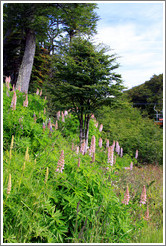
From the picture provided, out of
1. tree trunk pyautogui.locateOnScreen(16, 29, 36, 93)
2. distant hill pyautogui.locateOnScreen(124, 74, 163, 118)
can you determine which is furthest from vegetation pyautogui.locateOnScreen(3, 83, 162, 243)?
distant hill pyautogui.locateOnScreen(124, 74, 163, 118)

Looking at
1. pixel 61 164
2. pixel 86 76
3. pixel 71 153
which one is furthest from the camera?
pixel 86 76

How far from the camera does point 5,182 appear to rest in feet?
6.83

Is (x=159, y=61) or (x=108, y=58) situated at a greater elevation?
(x=108, y=58)

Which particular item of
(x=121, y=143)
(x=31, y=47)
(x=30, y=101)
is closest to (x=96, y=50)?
(x=30, y=101)

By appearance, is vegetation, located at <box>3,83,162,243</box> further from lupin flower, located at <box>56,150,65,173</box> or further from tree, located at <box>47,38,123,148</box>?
tree, located at <box>47,38,123,148</box>

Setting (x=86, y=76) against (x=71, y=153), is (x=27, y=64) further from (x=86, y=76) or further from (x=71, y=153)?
(x=71, y=153)

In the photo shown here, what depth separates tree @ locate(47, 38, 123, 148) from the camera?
18.7 feet

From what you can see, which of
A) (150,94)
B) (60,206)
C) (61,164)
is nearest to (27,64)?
(61,164)

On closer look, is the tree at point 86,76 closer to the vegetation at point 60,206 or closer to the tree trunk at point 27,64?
the vegetation at point 60,206

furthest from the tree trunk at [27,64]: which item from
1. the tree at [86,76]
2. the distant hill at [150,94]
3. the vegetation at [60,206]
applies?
the distant hill at [150,94]

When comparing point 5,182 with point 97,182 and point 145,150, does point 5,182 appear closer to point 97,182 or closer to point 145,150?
point 97,182

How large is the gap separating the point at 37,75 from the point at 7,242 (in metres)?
13.9

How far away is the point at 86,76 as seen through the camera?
5672 millimetres

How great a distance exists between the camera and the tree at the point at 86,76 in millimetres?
5695
